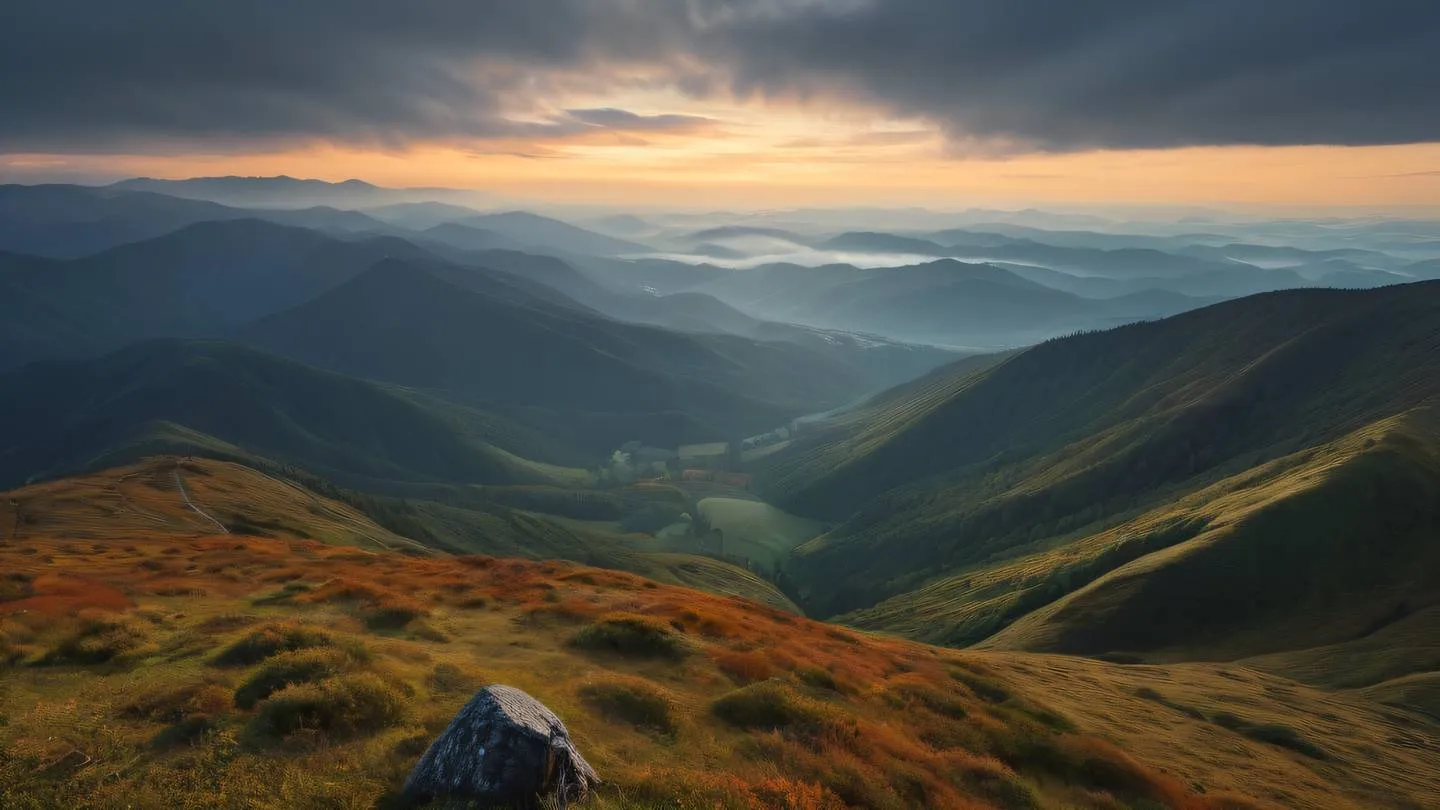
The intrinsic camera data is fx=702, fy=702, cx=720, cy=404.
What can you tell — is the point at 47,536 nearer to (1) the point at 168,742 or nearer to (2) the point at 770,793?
(1) the point at 168,742

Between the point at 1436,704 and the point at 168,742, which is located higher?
the point at 168,742

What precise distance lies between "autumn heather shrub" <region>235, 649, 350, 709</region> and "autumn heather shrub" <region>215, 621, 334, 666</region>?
1.98 m

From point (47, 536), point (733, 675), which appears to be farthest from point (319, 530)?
point (733, 675)

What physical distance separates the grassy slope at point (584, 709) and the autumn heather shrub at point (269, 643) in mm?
177

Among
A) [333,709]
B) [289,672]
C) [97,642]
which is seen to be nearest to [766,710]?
[333,709]

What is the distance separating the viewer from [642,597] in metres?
54.3

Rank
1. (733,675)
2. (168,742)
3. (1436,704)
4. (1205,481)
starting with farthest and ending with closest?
(1205,481), (1436,704), (733,675), (168,742)

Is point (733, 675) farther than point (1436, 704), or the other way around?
point (1436, 704)

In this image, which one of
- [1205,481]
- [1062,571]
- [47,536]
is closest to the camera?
[47,536]

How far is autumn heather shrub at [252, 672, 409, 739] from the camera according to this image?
22.1 meters

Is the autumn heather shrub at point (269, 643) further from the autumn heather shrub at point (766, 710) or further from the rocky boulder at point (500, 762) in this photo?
the autumn heather shrub at point (766, 710)

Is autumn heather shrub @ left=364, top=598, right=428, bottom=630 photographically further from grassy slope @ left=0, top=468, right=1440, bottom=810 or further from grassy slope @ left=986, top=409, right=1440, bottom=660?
grassy slope @ left=986, top=409, right=1440, bottom=660

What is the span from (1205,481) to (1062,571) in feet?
223

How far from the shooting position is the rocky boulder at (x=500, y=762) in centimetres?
1797
